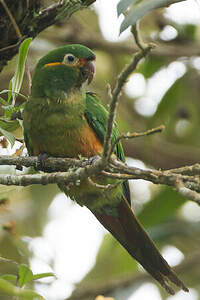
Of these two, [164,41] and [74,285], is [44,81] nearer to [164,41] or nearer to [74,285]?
[74,285]

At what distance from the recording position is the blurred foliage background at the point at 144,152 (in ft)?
17.2

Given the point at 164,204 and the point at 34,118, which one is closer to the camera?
the point at 34,118

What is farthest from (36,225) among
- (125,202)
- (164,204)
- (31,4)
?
(31,4)

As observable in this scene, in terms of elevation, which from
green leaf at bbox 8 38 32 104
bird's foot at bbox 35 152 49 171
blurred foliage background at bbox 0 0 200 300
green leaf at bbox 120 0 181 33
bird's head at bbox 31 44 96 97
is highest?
green leaf at bbox 120 0 181 33

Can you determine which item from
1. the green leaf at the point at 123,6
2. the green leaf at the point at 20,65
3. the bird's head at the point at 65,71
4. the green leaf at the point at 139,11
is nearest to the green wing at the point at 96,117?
the bird's head at the point at 65,71

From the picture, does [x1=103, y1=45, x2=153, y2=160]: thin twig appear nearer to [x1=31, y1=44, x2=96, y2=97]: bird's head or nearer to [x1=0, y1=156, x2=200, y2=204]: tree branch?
[x1=0, y1=156, x2=200, y2=204]: tree branch

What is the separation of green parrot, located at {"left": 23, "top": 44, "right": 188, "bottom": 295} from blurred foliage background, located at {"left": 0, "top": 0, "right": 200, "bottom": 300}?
52.9 inches

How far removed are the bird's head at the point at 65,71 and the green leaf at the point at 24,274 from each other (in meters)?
1.32

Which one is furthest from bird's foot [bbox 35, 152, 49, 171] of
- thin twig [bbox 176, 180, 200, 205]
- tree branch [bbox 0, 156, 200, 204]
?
thin twig [bbox 176, 180, 200, 205]

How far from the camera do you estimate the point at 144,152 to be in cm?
577

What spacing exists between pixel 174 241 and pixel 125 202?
225 cm

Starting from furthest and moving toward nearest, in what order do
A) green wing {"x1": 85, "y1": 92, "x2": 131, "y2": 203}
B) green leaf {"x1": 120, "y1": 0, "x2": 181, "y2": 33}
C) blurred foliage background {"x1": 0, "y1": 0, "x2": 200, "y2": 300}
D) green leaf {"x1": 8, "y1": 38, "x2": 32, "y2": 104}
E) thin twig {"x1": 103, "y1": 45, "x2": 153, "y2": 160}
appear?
blurred foliage background {"x1": 0, "y1": 0, "x2": 200, "y2": 300} < green wing {"x1": 85, "y1": 92, "x2": 131, "y2": 203} < green leaf {"x1": 8, "y1": 38, "x2": 32, "y2": 104} < green leaf {"x1": 120, "y1": 0, "x2": 181, "y2": 33} < thin twig {"x1": 103, "y1": 45, "x2": 153, "y2": 160}

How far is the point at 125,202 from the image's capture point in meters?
3.89

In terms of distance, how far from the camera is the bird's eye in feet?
11.9
